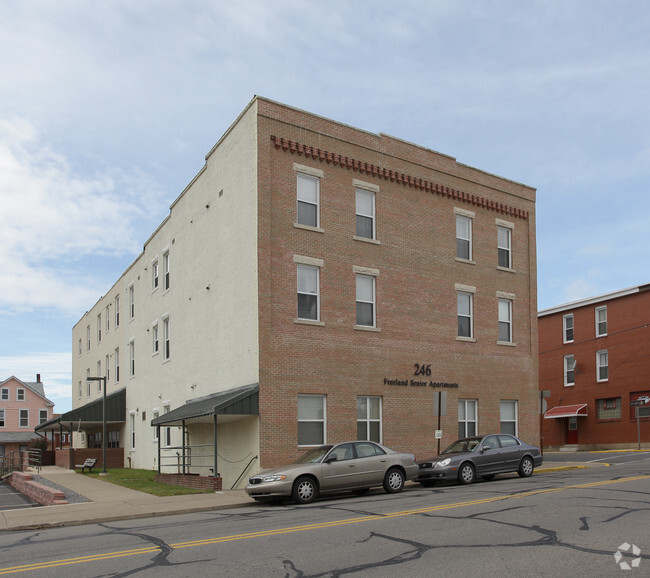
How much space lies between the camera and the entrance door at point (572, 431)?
155ft

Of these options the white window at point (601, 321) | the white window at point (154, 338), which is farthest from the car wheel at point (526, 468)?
the white window at point (601, 321)

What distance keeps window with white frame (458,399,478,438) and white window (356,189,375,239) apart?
7588 millimetres

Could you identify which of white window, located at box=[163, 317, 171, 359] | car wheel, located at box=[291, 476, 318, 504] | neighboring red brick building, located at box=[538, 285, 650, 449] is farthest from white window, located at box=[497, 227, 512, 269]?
car wheel, located at box=[291, 476, 318, 504]

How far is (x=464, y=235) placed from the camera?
28.8m

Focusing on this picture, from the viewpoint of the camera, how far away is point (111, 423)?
135ft

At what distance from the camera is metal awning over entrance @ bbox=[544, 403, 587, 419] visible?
46.1m

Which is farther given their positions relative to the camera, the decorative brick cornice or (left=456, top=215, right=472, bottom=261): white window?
(left=456, top=215, right=472, bottom=261): white window

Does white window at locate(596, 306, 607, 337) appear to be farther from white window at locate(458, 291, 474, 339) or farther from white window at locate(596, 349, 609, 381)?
white window at locate(458, 291, 474, 339)

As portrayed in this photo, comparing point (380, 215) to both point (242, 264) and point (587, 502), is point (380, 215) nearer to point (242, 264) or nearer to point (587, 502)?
point (242, 264)

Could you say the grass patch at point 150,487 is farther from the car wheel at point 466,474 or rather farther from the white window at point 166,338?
the car wheel at point 466,474

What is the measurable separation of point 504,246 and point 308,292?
10724 millimetres

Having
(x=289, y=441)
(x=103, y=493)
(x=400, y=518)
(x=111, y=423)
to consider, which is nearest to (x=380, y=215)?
(x=289, y=441)

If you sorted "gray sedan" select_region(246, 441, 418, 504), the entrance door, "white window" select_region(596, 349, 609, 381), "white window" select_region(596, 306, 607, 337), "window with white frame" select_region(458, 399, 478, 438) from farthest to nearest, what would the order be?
the entrance door
"white window" select_region(596, 306, 607, 337)
"white window" select_region(596, 349, 609, 381)
"window with white frame" select_region(458, 399, 478, 438)
"gray sedan" select_region(246, 441, 418, 504)

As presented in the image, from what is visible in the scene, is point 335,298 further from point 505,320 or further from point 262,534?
point 262,534
